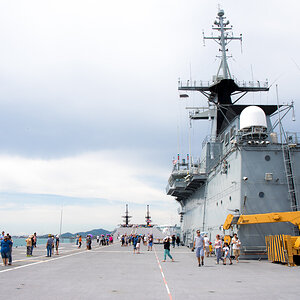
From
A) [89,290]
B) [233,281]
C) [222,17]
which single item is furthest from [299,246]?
[222,17]

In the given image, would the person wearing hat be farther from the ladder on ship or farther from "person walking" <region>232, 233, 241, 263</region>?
the ladder on ship

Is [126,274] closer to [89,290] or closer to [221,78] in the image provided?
[89,290]

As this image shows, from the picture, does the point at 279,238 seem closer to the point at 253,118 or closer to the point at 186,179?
the point at 253,118

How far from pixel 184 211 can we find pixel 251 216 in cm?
2566

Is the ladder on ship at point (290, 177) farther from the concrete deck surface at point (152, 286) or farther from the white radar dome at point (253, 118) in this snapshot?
the concrete deck surface at point (152, 286)

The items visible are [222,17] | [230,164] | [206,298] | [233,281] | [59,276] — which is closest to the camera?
[206,298]

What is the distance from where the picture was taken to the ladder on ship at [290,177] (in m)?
18.6

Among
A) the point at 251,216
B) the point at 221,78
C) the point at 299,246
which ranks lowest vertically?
the point at 299,246

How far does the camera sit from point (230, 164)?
20984 millimetres

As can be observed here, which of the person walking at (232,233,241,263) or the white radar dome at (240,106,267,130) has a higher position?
the white radar dome at (240,106,267,130)

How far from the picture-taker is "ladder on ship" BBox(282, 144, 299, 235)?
18.6 m

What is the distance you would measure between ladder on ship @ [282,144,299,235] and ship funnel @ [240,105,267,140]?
1.61 m

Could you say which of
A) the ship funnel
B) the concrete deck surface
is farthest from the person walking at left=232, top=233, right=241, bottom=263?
the ship funnel

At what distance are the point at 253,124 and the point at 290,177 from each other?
3755 millimetres
